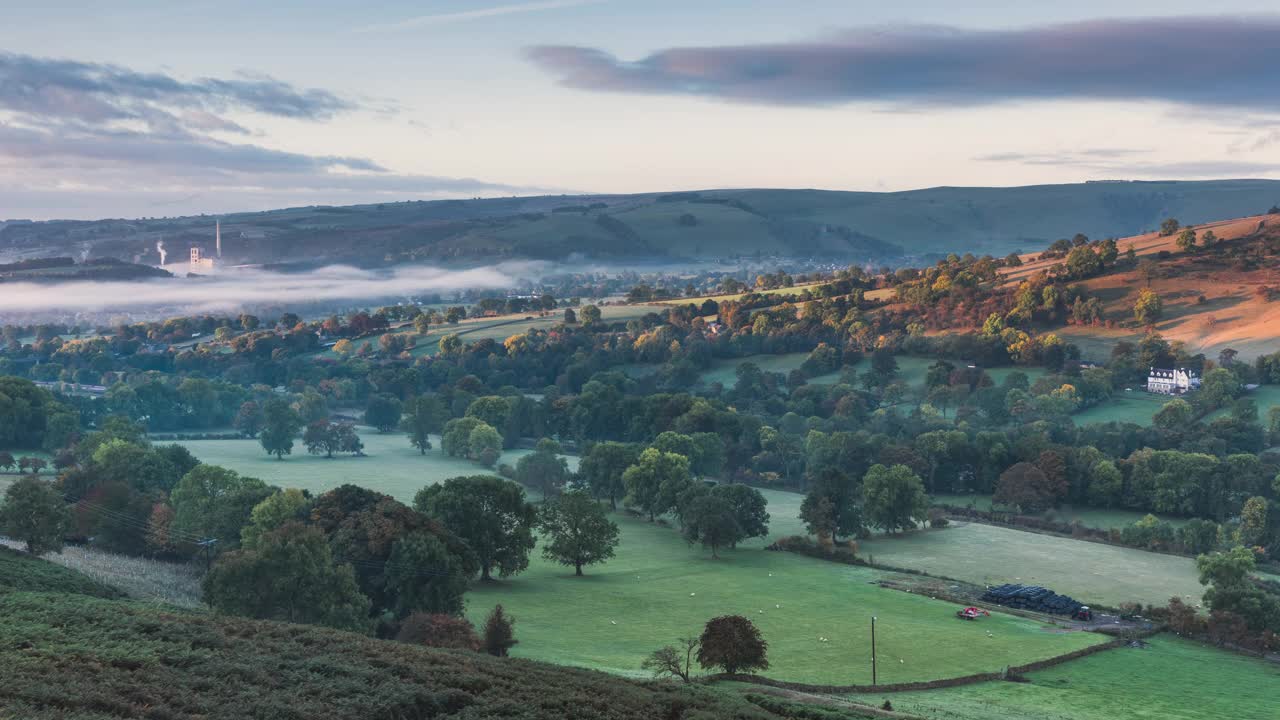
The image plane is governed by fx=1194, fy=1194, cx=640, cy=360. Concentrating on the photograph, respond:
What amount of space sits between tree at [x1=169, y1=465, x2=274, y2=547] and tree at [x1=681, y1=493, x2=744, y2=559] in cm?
3108

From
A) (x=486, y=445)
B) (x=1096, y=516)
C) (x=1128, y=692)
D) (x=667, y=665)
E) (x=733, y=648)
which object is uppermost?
(x=733, y=648)

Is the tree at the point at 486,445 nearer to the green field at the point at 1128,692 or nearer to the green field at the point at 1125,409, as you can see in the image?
the green field at the point at 1125,409

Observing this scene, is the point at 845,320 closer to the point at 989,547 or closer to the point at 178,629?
the point at 989,547

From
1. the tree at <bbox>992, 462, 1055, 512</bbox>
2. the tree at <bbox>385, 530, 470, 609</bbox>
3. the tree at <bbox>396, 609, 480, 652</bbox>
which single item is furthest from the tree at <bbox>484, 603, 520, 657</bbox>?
the tree at <bbox>992, 462, 1055, 512</bbox>

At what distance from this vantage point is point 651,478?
105m

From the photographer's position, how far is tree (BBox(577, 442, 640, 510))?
109562mm

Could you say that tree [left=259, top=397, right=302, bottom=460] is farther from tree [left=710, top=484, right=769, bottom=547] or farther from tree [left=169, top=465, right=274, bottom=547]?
tree [left=710, top=484, right=769, bottom=547]

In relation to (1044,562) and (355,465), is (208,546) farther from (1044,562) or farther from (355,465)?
(1044,562)

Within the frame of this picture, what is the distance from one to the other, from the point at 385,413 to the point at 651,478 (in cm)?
6690

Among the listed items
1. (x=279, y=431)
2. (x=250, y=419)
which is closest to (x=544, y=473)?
(x=279, y=431)

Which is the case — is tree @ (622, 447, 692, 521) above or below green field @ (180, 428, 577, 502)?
above

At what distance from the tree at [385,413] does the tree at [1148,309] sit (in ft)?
345

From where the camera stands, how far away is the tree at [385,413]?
531 feet

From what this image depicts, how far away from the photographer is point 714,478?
4916 inches
